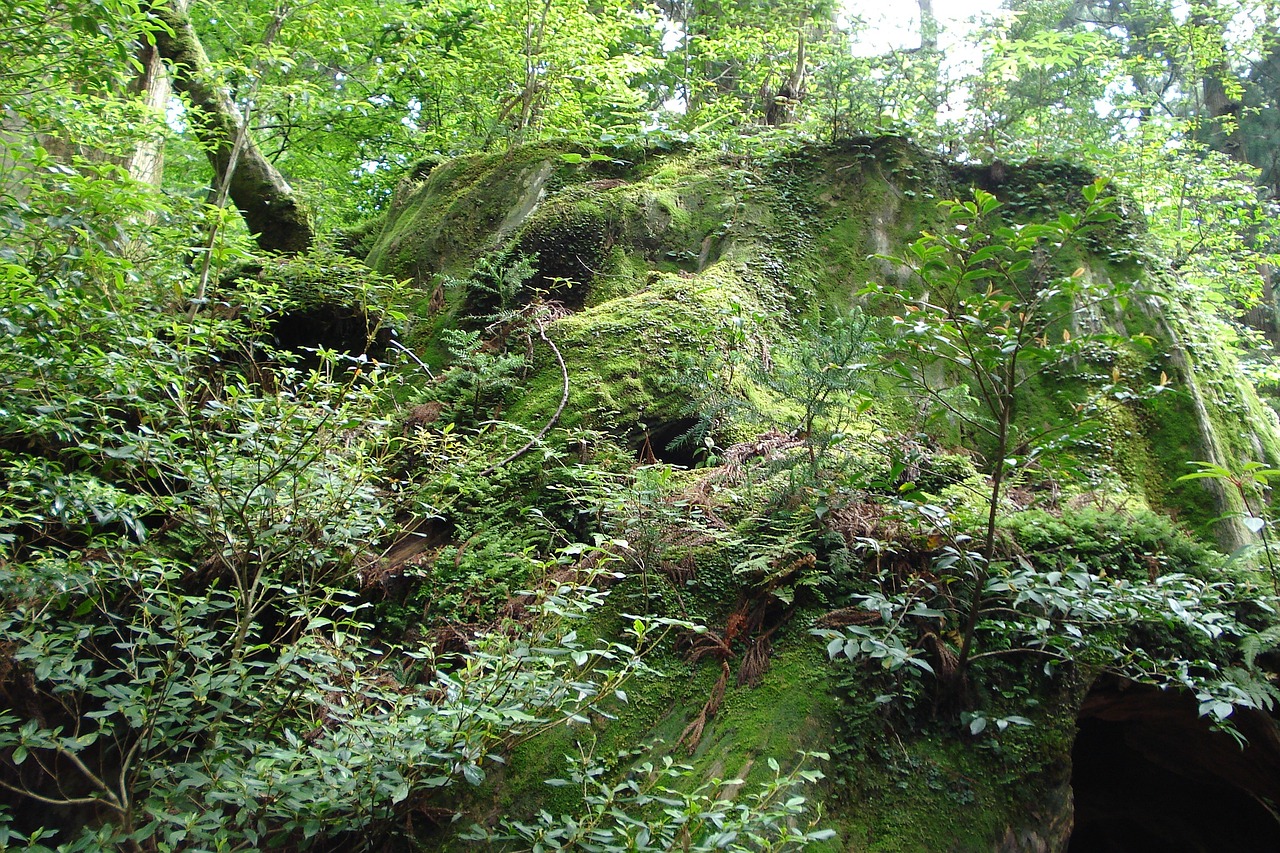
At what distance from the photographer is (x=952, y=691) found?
3627mm

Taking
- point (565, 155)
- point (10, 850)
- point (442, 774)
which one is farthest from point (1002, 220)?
point (10, 850)

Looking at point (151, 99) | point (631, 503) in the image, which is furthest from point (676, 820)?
point (151, 99)

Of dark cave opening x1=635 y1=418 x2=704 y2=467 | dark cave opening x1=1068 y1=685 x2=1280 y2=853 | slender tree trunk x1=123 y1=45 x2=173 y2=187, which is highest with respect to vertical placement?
slender tree trunk x1=123 y1=45 x2=173 y2=187

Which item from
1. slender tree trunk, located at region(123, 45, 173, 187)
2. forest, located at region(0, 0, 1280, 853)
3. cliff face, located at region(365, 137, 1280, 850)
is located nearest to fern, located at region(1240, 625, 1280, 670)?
forest, located at region(0, 0, 1280, 853)

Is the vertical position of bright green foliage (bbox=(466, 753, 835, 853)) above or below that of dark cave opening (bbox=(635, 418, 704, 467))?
below

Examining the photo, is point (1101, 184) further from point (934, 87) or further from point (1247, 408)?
point (934, 87)

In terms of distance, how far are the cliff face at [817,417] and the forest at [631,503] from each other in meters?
0.03

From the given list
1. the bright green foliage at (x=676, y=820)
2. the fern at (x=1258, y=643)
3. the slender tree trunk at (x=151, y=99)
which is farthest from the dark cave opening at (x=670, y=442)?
the slender tree trunk at (x=151, y=99)

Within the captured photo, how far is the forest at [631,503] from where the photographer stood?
10.5 ft

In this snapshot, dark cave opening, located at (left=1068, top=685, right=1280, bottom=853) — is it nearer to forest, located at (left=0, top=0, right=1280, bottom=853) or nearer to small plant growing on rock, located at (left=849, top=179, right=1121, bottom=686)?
forest, located at (left=0, top=0, right=1280, bottom=853)

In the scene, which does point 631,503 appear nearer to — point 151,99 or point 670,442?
point 670,442

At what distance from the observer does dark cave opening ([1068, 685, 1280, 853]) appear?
13.8 feet

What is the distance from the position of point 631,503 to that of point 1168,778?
418 cm

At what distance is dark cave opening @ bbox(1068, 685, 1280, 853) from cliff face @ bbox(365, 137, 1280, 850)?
4.0 inches
